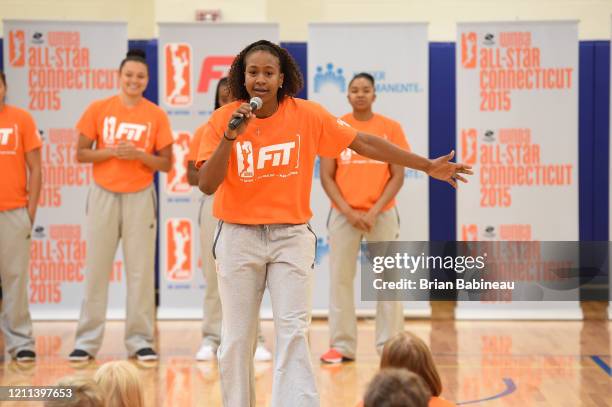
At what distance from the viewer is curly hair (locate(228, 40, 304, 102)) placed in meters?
3.63

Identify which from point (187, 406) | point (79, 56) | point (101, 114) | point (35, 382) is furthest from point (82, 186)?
point (187, 406)

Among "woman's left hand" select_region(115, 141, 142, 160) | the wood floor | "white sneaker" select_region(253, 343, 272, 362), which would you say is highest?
"woman's left hand" select_region(115, 141, 142, 160)

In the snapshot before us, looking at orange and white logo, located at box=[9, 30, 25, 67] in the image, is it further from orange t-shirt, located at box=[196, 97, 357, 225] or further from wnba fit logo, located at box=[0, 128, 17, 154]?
orange t-shirt, located at box=[196, 97, 357, 225]

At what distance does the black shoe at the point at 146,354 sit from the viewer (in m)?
5.91

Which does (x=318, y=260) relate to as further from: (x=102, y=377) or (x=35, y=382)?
(x=102, y=377)

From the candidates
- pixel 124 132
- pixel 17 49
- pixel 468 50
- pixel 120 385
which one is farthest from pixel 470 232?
pixel 120 385

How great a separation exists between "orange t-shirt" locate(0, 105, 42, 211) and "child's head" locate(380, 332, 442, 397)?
3.60 m

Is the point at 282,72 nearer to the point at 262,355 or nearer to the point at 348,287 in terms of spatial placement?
the point at 348,287

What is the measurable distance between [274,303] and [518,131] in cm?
430

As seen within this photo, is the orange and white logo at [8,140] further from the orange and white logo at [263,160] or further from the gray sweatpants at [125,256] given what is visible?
the orange and white logo at [263,160]

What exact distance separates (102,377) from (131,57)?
382 centimetres

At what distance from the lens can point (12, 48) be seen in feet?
24.1

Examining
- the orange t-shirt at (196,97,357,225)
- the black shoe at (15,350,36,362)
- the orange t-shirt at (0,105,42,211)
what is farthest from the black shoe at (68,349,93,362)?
the orange t-shirt at (196,97,357,225)

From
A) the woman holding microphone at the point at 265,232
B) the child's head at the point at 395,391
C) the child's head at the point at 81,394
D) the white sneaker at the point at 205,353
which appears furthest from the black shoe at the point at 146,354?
the child's head at the point at 395,391
